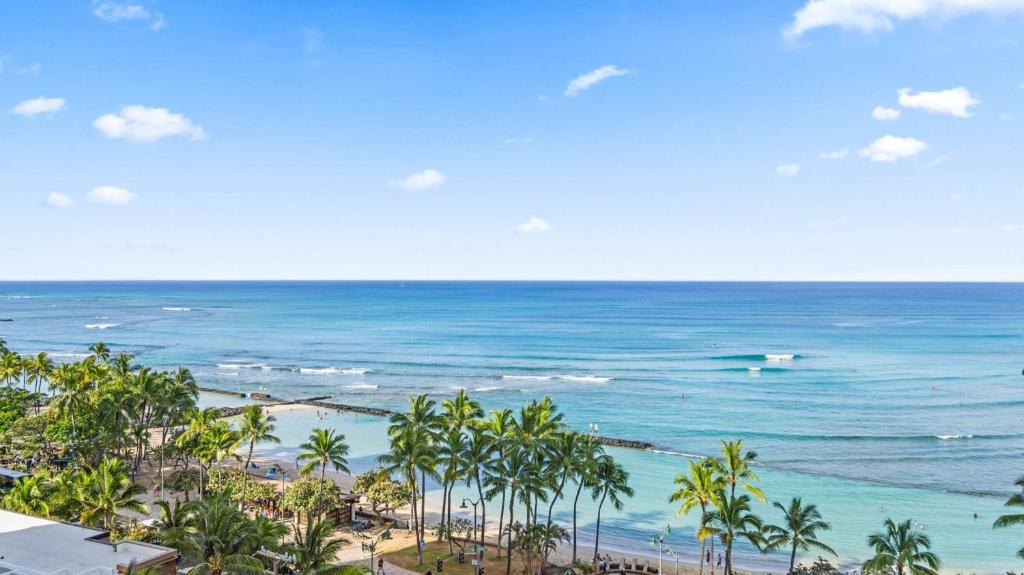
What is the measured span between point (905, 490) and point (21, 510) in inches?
2559

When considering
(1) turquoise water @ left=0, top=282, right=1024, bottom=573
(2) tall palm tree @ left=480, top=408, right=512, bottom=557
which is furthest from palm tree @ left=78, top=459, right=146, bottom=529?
(1) turquoise water @ left=0, top=282, right=1024, bottom=573

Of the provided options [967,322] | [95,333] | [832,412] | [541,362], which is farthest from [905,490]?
[95,333]

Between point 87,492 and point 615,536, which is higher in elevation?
point 87,492

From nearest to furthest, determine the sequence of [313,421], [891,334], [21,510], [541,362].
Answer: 1. [21,510]
2. [313,421]
3. [541,362]
4. [891,334]

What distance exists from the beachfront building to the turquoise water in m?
31.7

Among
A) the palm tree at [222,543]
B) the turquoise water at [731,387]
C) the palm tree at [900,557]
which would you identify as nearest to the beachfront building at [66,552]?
the palm tree at [222,543]

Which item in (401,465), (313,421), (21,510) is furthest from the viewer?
(313,421)

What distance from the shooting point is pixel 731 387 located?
9862 centimetres

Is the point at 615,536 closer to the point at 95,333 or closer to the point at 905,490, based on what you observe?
the point at 905,490

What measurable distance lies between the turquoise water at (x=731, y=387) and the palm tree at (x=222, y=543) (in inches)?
1148

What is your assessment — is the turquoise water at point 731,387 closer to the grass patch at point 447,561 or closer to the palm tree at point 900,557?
the grass patch at point 447,561

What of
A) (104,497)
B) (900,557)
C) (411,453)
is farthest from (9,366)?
(900,557)

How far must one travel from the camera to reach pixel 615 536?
4884 cm

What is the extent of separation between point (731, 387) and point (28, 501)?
286 ft
